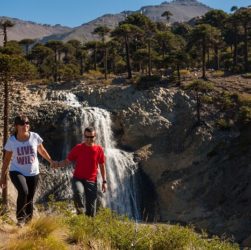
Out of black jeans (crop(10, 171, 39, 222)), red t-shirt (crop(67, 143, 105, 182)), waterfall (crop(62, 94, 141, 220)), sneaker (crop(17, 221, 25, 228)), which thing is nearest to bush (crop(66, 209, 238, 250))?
sneaker (crop(17, 221, 25, 228))

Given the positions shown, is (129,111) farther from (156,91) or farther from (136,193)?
(136,193)

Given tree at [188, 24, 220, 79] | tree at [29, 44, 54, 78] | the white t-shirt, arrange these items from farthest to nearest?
tree at [29, 44, 54, 78]
tree at [188, 24, 220, 79]
the white t-shirt

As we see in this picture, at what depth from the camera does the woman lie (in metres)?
8.73

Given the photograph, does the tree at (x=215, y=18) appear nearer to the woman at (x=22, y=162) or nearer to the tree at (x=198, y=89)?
the tree at (x=198, y=89)

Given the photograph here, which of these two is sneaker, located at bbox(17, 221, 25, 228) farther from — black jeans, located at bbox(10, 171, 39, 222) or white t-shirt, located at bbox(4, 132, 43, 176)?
white t-shirt, located at bbox(4, 132, 43, 176)

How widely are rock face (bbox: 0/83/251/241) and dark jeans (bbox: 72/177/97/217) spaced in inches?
874

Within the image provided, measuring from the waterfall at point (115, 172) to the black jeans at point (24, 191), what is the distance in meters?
26.1

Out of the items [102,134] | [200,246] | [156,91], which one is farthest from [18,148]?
[156,91]

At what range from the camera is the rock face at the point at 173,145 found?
33562mm

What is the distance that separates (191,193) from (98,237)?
28403 millimetres

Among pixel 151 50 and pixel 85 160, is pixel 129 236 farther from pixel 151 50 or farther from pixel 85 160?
pixel 151 50

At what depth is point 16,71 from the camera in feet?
84.2

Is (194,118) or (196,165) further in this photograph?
(194,118)

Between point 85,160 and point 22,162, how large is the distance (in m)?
1.36
